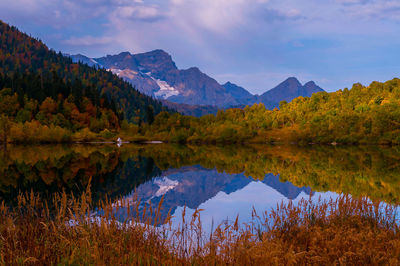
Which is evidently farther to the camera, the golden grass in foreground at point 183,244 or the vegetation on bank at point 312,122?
the vegetation on bank at point 312,122

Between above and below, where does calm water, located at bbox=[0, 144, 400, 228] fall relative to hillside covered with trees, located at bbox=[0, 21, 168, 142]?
below

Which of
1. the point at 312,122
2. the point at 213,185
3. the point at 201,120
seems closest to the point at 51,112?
the point at 201,120

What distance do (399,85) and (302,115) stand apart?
41168 millimetres

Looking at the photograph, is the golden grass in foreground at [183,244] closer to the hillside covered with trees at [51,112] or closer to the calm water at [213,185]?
the calm water at [213,185]

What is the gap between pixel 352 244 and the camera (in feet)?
28.5

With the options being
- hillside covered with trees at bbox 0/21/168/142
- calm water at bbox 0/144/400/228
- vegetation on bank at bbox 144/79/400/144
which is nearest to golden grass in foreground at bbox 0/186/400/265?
calm water at bbox 0/144/400/228

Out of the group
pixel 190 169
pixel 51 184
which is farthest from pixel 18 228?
pixel 190 169

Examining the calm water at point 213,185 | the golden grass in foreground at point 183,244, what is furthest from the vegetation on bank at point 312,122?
the golden grass in foreground at point 183,244

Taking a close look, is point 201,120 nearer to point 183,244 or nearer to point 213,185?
point 213,185

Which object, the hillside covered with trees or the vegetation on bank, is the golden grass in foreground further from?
the vegetation on bank

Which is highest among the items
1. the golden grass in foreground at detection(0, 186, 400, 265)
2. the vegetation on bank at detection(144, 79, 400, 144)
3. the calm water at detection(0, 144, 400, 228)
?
the vegetation on bank at detection(144, 79, 400, 144)

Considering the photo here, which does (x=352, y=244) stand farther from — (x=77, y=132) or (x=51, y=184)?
(x=77, y=132)

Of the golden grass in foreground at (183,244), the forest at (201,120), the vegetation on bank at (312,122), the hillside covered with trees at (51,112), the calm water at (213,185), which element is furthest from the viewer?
the vegetation on bank at (312,122)

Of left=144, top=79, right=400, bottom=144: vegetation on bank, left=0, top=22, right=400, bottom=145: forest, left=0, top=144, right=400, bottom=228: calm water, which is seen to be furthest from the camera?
left=144, top=79, right=400, bottom=144: vegetation on bank
